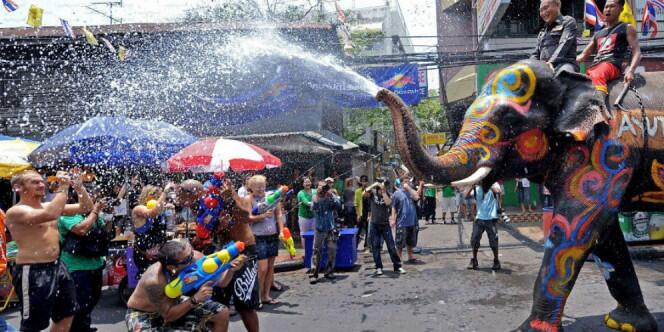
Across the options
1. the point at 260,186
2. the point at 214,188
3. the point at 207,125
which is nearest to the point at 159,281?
the point at 214,188

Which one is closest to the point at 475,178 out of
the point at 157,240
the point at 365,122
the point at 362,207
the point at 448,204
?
the point at 157,240

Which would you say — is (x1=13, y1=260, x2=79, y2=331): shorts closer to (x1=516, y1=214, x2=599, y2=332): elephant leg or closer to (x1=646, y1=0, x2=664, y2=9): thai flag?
(x1=516, y1=214, x2=599, y2=332): elephant leg

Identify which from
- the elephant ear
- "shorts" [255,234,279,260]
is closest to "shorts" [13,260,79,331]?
"shorts" [255,234,279,260]

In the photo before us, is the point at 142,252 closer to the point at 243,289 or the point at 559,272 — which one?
the point at 243,289

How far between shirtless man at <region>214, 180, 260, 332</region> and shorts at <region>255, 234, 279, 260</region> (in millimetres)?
2061

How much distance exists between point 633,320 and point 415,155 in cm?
258

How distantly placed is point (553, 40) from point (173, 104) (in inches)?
435

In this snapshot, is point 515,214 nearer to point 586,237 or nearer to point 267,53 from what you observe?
point 267,53

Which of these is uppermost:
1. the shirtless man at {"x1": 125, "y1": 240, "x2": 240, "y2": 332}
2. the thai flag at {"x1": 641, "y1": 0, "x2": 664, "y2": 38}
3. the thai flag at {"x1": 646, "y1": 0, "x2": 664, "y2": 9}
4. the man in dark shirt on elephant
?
the thai flag at {"x1": 646, "y1": 0, "x2": 664, "y2": 9}

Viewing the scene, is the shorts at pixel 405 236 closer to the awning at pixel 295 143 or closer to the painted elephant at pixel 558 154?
the awning at pixel 295 143

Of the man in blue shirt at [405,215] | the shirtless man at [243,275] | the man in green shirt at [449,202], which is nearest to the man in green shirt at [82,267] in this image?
the shirtless man at [243,275]

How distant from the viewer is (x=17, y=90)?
47.0ft

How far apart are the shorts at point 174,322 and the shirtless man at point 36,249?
130 centimetres

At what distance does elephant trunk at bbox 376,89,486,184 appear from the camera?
3.82 meters
